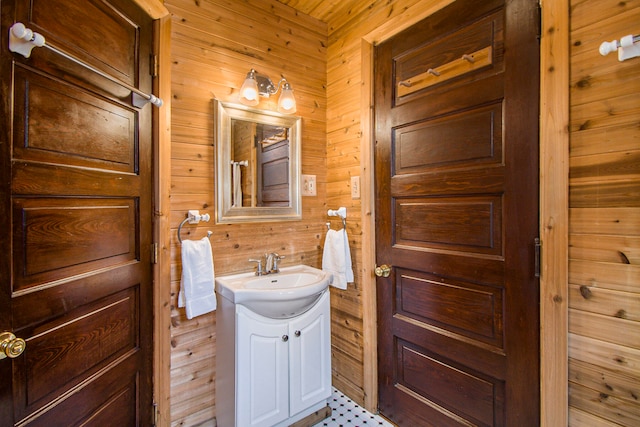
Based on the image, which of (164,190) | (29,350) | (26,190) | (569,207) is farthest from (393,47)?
(29,350)

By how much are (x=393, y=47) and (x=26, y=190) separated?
175 cm

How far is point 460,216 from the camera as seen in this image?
54.0 inches

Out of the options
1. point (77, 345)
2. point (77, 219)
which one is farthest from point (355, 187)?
point (77, 345)

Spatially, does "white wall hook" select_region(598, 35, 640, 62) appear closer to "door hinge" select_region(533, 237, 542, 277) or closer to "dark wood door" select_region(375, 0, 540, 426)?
"dark wood door" select_region(375, 0, 540, 426)

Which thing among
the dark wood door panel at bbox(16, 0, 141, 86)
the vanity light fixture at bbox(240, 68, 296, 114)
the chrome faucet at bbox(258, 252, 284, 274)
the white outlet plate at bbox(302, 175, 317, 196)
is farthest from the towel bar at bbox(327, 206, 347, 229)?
the dark wood door panel at bbox(16, 0, 141, 86)

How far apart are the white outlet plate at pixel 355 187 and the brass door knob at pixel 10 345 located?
1579 millimetres

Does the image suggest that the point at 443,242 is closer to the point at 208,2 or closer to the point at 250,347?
the point at 250,347

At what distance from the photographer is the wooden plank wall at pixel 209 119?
5.16 feet

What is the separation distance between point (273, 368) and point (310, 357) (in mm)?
229

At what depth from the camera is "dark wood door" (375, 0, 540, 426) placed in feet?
3.81

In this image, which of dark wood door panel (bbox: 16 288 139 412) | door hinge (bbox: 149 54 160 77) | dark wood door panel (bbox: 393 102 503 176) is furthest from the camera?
door hinge (bbox: 149 54 160 77)

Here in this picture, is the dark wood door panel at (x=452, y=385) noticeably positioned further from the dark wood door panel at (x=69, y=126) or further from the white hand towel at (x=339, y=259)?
the dark wood door panel at (x=69, y=126)

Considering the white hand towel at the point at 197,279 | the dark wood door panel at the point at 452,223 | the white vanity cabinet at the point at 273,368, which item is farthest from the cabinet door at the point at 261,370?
the dark wood door panel at the point at 452,223

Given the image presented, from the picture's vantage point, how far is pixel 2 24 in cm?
82
